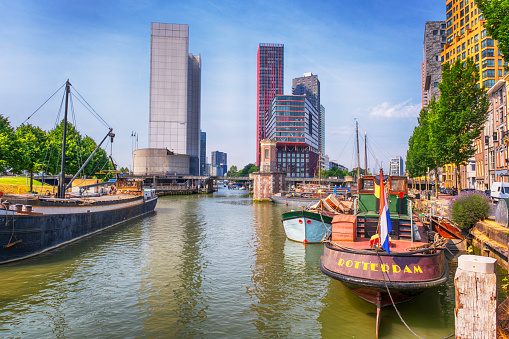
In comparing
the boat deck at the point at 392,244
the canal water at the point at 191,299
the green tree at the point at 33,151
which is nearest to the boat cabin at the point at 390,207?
the boat deck at the point at 392,244

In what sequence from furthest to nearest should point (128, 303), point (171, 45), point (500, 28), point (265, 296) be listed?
point (171, 45), point (500, 28), point (265, 296), point (128, 303)

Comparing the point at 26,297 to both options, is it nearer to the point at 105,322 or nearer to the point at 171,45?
the point at 105,322

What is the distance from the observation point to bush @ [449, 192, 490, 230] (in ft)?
80.0

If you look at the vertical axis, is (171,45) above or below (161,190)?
above

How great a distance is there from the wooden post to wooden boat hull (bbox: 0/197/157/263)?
22.8 m


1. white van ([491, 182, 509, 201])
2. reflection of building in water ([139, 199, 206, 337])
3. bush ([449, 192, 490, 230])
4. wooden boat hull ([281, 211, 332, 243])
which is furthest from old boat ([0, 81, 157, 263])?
white van ([491, 182, 509, 201])

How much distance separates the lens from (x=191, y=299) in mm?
14711

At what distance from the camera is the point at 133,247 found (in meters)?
26.0

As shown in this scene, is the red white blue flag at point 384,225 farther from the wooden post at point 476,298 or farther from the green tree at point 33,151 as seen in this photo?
the green tree at point 33,151

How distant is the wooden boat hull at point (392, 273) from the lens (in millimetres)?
11125

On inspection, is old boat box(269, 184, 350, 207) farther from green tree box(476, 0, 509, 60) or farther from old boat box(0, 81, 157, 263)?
green tree box(476, 0, 509, 60)

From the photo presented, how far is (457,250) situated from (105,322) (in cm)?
2301

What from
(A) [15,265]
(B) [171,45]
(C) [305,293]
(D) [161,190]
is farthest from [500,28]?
(B) [171,45]

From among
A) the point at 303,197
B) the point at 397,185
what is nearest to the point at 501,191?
the point at 397,185
